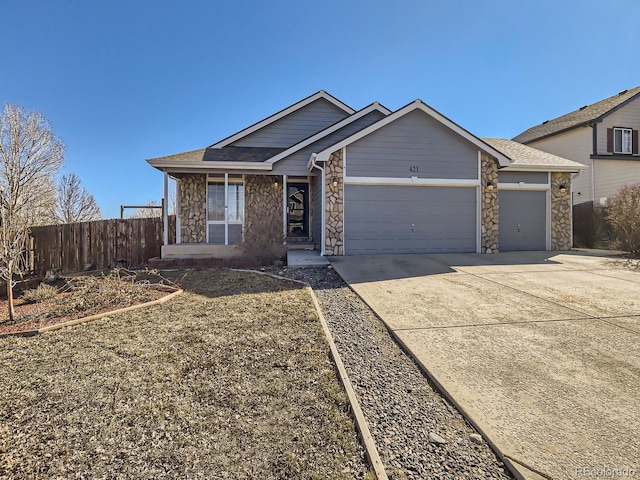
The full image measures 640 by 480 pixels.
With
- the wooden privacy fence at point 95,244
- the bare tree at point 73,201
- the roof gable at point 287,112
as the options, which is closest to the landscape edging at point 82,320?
the wooden privacy fence at point 95,244

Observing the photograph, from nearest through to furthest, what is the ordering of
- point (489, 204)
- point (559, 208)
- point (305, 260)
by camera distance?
1. point (305, 260)
2. point (489, 204)
3. point (559, 208)

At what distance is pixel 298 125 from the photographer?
13359 mm

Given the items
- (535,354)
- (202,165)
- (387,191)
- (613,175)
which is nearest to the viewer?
(535,354)

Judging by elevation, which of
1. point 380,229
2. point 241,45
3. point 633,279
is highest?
point 241,45

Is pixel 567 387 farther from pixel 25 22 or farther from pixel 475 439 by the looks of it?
pixel 25 22

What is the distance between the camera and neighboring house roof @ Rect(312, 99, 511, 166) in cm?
938

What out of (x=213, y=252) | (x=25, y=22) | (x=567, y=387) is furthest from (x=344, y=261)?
(x=25, y=22)

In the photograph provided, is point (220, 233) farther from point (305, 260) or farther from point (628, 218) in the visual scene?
point (628, 218)

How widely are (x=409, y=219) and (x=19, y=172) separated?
9742 millimetres

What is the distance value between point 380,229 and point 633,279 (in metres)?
5.90

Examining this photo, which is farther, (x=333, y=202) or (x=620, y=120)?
(x=620, y=120)

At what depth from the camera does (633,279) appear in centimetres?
648

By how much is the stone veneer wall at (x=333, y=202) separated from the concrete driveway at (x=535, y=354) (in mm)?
2915

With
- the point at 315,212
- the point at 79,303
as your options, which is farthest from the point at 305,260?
the point at 79,303
